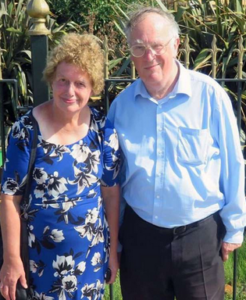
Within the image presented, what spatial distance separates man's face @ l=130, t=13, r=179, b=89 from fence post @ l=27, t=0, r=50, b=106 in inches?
20.0

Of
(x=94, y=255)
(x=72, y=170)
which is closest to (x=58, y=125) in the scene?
(x=72, y=170)

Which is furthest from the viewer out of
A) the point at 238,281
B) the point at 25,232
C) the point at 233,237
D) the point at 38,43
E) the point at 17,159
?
the point at 238,281

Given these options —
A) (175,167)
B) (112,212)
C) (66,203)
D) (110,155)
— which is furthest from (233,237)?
(66,203)

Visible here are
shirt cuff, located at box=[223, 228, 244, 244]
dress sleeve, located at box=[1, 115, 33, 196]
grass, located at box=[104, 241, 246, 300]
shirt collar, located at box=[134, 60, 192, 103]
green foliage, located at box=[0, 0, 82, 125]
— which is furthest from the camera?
green foliage, located at box=[0, 0, 82, 125]

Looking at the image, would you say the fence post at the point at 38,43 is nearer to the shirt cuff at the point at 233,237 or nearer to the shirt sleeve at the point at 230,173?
the shirt sleeve at the point at 230,173

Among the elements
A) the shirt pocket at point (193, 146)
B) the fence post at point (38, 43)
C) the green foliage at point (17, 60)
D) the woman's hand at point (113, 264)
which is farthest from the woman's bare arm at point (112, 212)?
the green foliage at point (17, 60)

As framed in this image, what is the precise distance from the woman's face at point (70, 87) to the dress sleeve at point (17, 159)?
174 millimetres

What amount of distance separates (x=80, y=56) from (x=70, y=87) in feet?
0.45

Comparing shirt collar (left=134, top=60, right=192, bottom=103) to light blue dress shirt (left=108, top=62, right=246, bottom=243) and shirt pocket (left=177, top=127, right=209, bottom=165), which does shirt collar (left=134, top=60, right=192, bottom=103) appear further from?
shirt pocket (left=177, top=127, right=209, bottom=165)

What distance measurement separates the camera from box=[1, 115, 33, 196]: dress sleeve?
7.61 ft

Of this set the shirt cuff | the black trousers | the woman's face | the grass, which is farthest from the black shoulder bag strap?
the grass

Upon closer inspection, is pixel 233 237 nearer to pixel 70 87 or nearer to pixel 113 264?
pixel 113 264

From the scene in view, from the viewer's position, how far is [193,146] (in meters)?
2.45

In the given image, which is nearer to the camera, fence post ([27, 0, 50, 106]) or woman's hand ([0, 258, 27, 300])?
woman's hand ([0, 258, 27, 300])
